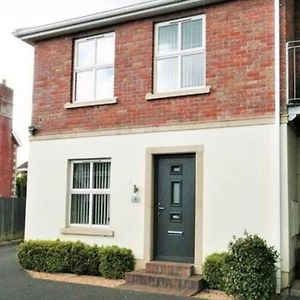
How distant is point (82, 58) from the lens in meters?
11.4

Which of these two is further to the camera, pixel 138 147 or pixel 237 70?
pixel 138 147

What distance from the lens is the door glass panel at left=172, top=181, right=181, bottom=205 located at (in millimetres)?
9789

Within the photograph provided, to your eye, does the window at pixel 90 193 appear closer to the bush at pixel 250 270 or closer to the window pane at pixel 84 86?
the window pane at pixel 84 86

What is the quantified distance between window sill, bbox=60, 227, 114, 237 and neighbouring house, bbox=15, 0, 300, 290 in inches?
1.2

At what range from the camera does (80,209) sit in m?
11.0

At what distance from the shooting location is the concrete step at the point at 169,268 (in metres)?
9.12

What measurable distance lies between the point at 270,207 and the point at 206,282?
182cm

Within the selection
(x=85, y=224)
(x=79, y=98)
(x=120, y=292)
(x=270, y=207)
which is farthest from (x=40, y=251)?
(x=270, y=207)

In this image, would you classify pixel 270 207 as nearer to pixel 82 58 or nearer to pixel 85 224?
pixel 85 224

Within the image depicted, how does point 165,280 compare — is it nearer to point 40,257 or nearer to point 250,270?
point 250,270

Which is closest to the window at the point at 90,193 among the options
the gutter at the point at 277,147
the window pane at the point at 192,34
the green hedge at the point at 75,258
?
the green hedge at the point at 75,258

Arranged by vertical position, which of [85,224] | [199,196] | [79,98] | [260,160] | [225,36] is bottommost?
[85,224]

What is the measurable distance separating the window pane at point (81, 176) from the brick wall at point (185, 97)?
2.82 ft

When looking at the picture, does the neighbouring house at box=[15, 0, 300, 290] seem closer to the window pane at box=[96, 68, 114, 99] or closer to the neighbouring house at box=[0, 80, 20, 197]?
the window pane at box=[96, 68, 114, 99]
